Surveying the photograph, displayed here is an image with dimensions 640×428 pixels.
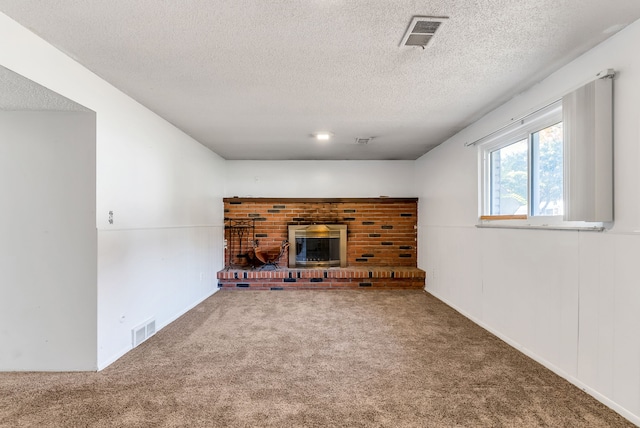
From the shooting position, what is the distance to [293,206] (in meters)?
5.91

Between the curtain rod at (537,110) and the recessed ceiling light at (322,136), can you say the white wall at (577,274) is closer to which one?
the curtain rod at (537,110)

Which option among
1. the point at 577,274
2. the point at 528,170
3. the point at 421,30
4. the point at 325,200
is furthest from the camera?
the point at 325,200

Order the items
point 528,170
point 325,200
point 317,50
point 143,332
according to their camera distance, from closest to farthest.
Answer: point 317,50 < point 528,170 < point 143,332 < point 325,200

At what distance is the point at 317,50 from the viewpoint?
208 centimetres

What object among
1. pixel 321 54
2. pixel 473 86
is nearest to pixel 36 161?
pixel 321 54

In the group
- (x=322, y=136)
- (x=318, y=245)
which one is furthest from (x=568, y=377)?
(x=318, y=245)

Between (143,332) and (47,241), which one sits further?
(143,332)

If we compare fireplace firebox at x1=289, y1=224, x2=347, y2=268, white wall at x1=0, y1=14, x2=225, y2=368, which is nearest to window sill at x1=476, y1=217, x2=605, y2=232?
fireplace firebox at x1=289, y1=224, x2=347, y2=268

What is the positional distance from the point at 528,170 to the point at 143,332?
3.64 meters

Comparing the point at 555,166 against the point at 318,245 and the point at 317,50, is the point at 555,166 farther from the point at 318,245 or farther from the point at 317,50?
the point at 318,245

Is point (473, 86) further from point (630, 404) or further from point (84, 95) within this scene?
point (84, 95)

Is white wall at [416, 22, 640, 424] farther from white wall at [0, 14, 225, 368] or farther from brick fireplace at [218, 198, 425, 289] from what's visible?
white wall at [0, 14, 225, 368]

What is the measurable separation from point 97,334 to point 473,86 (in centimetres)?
340

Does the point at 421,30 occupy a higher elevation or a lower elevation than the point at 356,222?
higher
